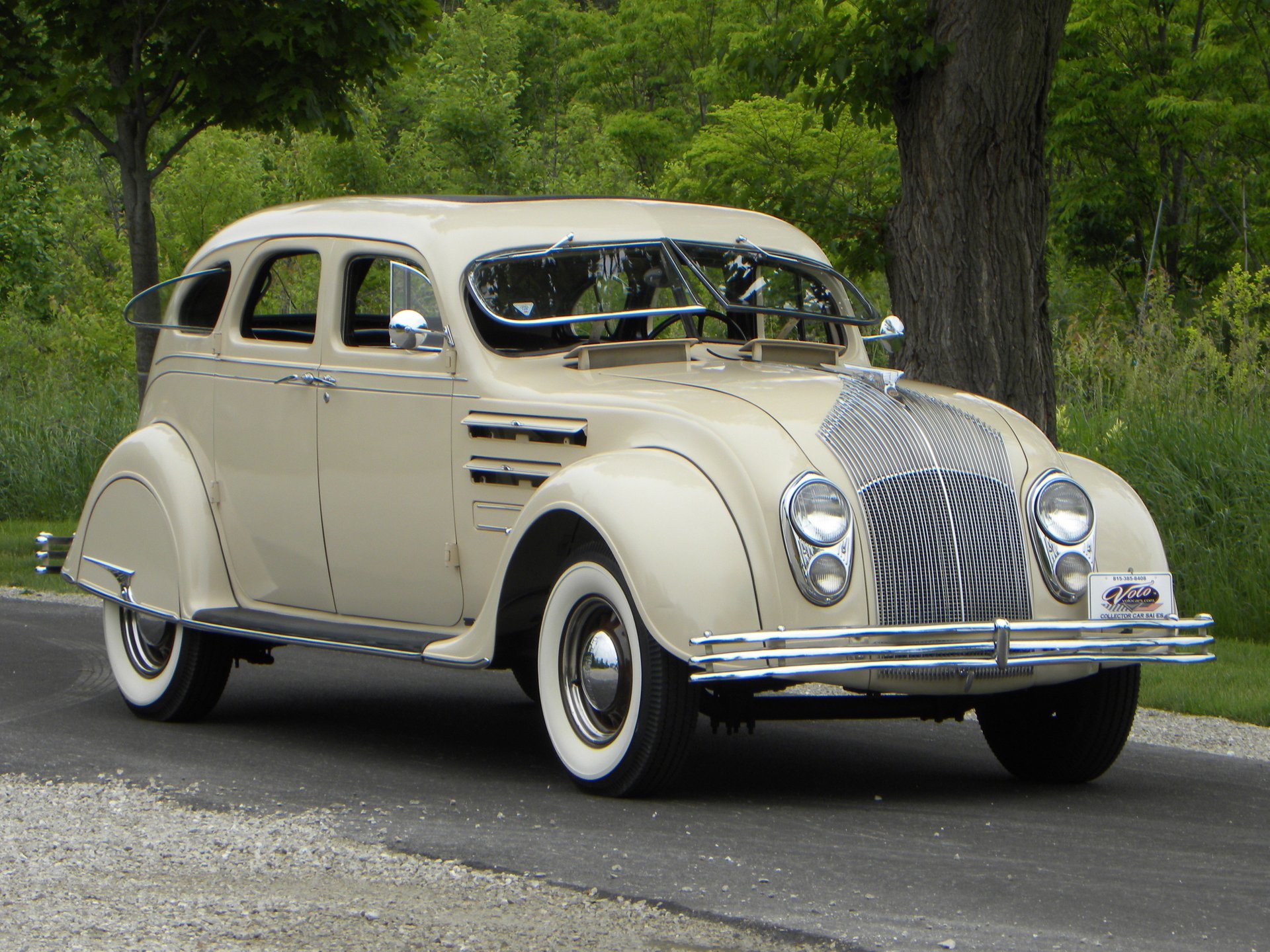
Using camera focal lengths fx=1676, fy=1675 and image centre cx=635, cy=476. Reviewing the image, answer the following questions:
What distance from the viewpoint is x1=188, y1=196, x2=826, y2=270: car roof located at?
648 cm

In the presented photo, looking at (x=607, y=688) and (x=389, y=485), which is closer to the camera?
(x=607, y=688)

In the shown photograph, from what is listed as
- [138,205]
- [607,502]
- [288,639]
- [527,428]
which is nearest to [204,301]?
[288,639]

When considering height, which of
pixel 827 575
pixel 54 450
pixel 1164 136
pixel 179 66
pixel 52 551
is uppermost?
pixel 1164 136

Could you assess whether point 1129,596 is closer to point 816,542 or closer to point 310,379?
point 816,542

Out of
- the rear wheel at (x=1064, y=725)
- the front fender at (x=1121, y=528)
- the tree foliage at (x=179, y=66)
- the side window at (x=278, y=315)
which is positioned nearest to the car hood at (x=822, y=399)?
the front fender at (x=1121, y=528)

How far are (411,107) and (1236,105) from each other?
112ft

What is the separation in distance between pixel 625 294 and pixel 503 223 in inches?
21.8

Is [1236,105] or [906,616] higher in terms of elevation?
[1236,105]

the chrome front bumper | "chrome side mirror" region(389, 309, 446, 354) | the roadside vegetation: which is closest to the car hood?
the chrome front bumper

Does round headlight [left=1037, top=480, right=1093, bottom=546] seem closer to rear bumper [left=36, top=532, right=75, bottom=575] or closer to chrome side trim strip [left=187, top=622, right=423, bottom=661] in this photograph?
chrome side trim strip [left=187, top=622, right=423, bottom=661]

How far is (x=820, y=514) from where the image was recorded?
5168 mm

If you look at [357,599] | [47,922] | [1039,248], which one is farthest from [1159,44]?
[47,922]

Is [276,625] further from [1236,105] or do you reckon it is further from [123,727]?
[1236,105]

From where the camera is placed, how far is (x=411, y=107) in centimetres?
5412
